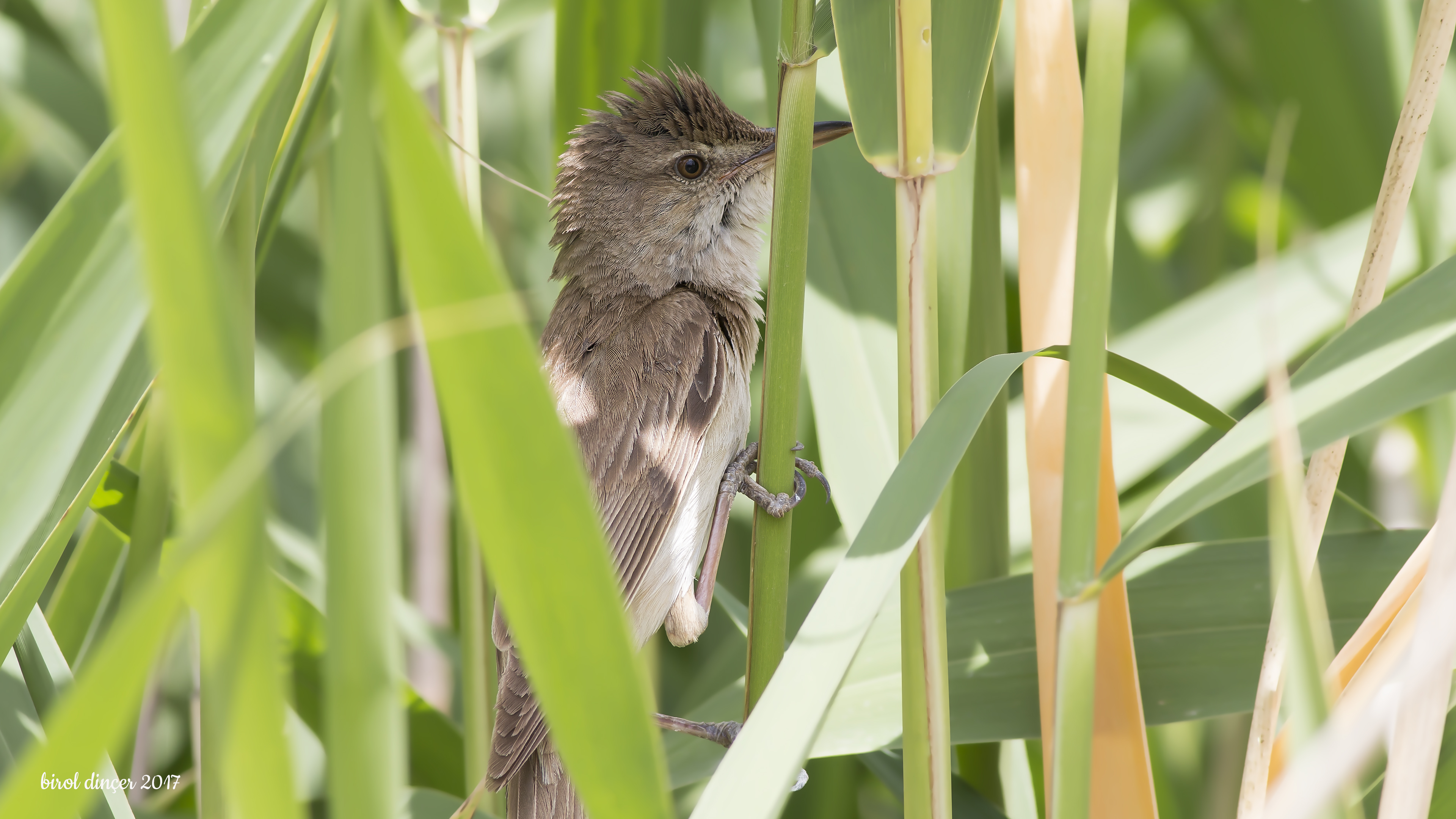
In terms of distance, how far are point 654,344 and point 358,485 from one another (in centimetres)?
108

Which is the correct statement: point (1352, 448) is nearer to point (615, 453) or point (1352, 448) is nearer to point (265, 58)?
point (615, 453)

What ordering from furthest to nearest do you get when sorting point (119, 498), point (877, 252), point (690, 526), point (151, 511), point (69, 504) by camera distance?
point (690, 526) → point (877, 252) → point (119, 498) → point (151, 511) → point (69, 504)

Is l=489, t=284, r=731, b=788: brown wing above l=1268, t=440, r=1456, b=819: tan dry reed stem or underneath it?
above

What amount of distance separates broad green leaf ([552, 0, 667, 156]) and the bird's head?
0.04 meters

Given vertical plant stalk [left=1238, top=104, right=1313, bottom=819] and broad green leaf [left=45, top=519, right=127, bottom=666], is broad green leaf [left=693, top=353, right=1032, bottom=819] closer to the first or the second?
vertical plant stalk [left=1238, top=104, right=1313, bottom=819]

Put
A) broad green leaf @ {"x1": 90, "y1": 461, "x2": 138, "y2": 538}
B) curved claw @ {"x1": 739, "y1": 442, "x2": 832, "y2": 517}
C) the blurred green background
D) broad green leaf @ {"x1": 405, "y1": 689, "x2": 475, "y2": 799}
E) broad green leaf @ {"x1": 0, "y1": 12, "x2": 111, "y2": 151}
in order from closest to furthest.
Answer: curved claw @ {"x1": 739, "y1": 442, "x2": 832, "y2": 517} → broad green leaf @ {"x1": 90, "y1": 461, "x2": 138, "y2": 538} → the blurred green background → broad green leaf @ {"x1": 405, "y1": 689, "x2": 475, "y2": 799} → broad green leaf @ {"x1": 0, "y1": 12, "x2": 111, "y2": 151}

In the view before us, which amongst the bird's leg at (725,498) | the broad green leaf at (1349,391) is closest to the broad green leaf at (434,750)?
the bird's leg at (725,498)

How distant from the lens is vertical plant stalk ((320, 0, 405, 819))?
0.40 m

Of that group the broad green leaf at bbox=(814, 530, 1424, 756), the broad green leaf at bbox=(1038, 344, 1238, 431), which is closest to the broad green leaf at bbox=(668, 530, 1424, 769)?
the broad green leaf at bbox=(814, 530, 1424, 756)

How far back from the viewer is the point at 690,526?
1429mm

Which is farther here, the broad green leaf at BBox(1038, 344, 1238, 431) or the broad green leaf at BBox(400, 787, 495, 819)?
the broad green leaf at BBox(400, 787, 495, 819)

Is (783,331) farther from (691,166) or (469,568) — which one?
(691,166)

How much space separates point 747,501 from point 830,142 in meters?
0.84

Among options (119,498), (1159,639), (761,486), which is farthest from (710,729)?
(119,498)
